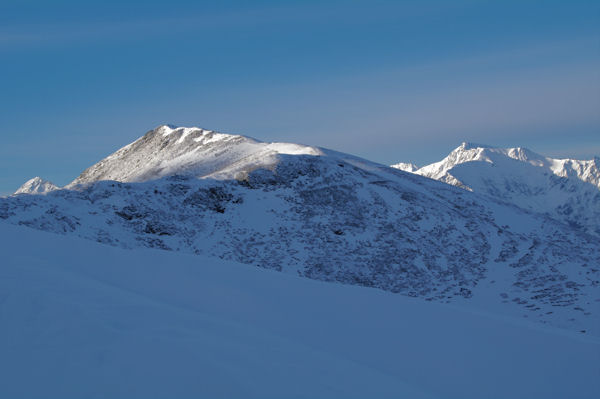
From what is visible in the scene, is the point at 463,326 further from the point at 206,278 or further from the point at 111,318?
the point at 111,318

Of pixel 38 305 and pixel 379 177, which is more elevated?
pixel 379 177

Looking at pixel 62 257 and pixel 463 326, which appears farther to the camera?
pixel 62 257

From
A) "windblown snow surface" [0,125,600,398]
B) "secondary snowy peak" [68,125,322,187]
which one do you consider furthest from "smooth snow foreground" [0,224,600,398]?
"secondary snowy peak" [68,125,322,187]

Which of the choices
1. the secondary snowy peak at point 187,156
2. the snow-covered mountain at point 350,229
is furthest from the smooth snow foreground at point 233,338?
the secondary snowy peak at point 187,156

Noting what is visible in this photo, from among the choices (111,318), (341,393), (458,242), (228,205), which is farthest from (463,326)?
(228,205)

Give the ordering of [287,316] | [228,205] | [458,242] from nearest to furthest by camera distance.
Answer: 1. [287,316]
2. [458,242]
3. [228,205]

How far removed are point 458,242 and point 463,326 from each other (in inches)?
836

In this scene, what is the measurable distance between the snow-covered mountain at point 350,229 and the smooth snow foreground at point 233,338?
41.0 ft

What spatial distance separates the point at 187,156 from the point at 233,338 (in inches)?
1746

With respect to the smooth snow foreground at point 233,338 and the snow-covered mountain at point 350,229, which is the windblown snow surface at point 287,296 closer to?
the smooth snow foreground at point 233,338

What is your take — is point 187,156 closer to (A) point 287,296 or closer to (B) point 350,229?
(B) point 350,229

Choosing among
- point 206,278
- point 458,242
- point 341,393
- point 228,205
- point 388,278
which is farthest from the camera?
point 228,205

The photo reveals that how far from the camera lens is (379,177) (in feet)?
134

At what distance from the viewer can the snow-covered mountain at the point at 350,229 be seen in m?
25.2
